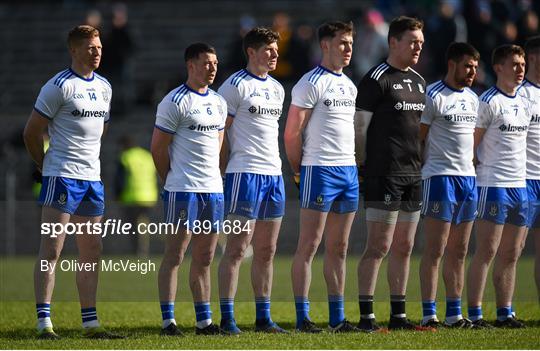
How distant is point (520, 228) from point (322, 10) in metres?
17.0

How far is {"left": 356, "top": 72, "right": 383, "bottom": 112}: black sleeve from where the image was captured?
1108cm

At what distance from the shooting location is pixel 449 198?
11414 millimetres

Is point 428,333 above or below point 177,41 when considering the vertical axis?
below

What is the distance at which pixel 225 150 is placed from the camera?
440 inches

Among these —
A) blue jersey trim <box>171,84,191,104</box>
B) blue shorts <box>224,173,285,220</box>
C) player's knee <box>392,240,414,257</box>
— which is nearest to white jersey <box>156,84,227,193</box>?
blue jersey trim <box>171,84,191,104</box>

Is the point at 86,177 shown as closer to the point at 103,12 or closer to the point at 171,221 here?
the point at 171,221

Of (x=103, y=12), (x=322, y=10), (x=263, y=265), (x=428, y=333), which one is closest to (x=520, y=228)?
(x=428, y=333)

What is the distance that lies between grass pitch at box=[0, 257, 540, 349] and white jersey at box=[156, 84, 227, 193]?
4.56 ft

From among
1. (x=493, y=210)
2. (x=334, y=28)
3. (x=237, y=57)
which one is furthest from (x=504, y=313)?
(x=237, y=57)

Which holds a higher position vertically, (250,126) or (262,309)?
(250,126)

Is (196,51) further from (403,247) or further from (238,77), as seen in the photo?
(403,247)

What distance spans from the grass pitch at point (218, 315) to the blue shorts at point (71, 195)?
1158mm

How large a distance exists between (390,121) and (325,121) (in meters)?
0.60

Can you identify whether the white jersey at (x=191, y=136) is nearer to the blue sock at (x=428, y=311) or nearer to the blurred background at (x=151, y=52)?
the blue sock at (x=428, y=311)
